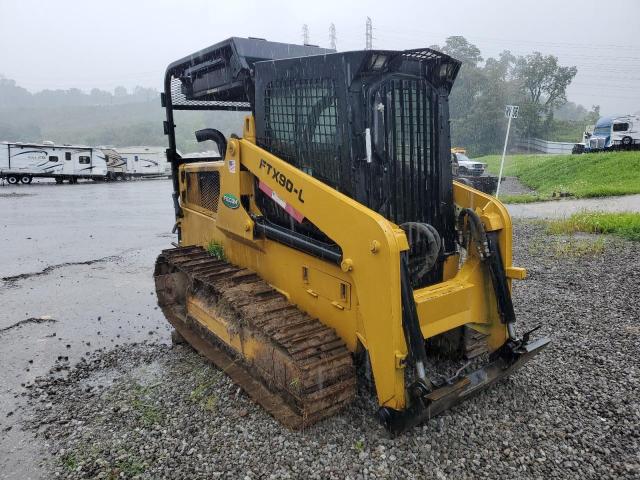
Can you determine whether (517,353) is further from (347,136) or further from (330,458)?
(347,136)

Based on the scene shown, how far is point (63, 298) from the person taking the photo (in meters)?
7.39

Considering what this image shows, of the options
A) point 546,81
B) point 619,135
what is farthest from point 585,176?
point 546,81

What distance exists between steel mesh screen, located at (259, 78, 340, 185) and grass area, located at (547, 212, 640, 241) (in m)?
8.35

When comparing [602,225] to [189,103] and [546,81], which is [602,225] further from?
[546,81]

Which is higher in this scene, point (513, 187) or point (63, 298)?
point (513, 187)

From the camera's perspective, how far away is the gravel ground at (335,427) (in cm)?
313

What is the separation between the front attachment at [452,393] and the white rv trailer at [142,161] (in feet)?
123

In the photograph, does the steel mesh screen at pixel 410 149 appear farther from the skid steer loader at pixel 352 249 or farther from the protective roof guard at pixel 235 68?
the protective roof guard at pixel 235 68

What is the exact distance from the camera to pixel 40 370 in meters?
4.98

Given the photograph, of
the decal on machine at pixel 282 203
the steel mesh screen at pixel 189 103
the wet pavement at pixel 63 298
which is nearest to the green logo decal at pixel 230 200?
the decal on machine at pixel 282 203

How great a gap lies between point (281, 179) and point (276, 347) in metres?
1.22

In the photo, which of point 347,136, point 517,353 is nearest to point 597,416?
point 517,353

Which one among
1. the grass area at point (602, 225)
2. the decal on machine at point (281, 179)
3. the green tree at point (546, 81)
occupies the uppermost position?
the green tree at point (546, 81)

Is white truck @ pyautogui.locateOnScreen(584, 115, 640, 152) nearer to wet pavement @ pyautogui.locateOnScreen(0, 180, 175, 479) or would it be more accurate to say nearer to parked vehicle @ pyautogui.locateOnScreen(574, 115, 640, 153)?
parked vehicle @ pyautogui.locateOnScreen(574, 115, 640, 153)
